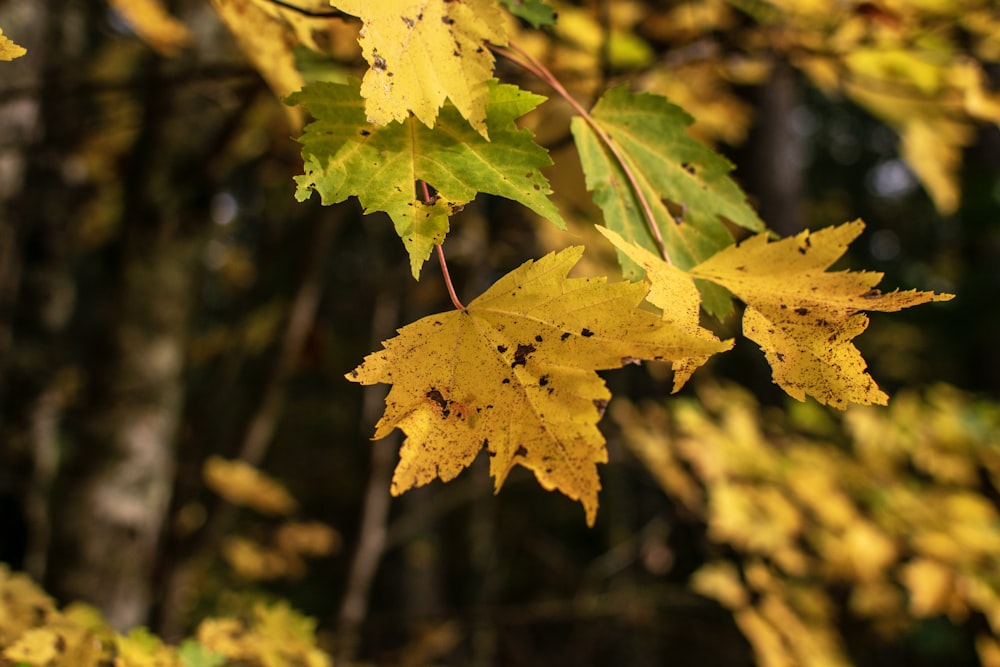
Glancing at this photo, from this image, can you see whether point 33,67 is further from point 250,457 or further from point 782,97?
point 782,97

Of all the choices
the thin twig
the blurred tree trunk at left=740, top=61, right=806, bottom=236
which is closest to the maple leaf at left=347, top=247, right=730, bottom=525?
the thin twig

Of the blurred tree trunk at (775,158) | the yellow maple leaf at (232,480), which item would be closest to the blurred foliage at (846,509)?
the blurred tree trunk at (775,158)

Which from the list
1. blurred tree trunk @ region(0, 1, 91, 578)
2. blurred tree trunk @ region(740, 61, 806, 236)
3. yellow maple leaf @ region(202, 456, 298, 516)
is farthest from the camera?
blurred tree trunk @ region(740, 61, 806, 236)

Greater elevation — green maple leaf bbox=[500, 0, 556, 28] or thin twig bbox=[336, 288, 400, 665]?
green maple leaf bbox=[500, 0, 556, 28]

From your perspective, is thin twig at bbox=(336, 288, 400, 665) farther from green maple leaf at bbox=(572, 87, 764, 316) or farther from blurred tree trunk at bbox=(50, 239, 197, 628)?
green maple leaf at bbox=(572, 87, 764, 316)

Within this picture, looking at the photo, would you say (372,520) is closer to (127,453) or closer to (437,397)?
(127,453)

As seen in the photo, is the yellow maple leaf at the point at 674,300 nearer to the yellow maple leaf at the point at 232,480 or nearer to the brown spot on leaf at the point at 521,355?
A: the brown spot on leaf at the point at 521,355
